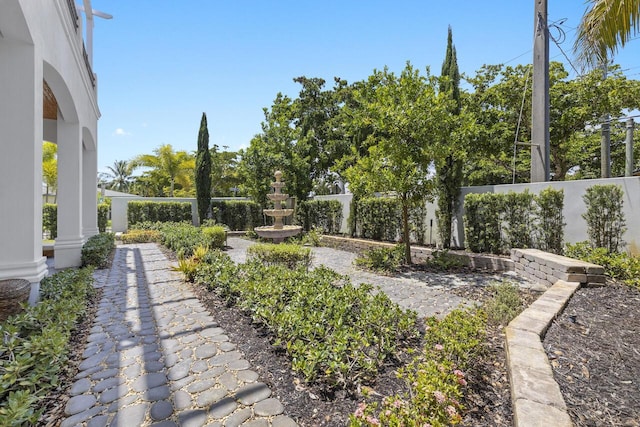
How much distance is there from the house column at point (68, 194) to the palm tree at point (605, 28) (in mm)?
10089

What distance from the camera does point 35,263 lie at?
3.93m

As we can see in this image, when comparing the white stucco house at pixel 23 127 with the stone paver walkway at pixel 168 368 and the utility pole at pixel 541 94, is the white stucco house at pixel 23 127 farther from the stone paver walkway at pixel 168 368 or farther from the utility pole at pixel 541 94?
the utility pole at pixel 541 94

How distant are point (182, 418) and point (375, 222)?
9.25 meters

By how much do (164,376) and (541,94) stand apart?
963cm

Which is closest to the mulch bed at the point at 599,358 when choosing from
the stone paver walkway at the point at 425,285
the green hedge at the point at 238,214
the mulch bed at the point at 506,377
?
the mulch bed at the point at 506,377

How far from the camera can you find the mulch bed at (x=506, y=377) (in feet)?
7.09

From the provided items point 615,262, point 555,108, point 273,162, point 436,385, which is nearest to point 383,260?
point 615,262

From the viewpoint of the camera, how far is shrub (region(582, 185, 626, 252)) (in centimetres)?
591

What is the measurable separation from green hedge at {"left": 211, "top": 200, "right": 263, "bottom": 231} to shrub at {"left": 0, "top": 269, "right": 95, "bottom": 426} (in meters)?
13.3

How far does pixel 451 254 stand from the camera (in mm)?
7762

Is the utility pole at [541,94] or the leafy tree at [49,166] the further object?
the leafy tree at [49,166]

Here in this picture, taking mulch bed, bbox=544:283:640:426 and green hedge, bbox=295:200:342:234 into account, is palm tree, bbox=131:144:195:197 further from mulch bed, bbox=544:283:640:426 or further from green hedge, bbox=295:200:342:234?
mulch bed, bbox=544:283:640:426

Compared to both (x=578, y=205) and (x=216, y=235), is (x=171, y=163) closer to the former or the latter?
(x=216, y=235)

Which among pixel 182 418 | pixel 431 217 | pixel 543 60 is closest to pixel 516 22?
pixel 543 60
